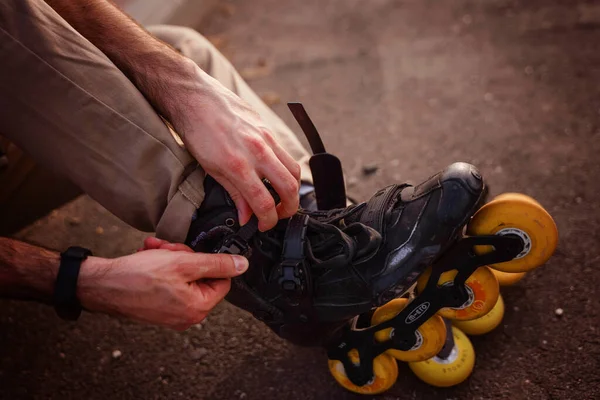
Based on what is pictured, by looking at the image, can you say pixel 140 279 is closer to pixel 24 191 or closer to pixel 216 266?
pixel 216 266

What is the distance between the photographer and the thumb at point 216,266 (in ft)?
3.64

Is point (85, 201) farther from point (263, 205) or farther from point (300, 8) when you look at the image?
point (300, 8)

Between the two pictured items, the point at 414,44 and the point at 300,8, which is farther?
the point at 300,8

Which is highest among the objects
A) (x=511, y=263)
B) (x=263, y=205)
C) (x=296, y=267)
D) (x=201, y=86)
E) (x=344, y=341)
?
(x=201, y=86)

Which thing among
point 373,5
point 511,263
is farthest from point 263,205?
point 373,5

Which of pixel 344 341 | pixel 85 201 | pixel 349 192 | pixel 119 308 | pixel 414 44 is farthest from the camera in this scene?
pixel 414 44

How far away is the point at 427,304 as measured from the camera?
1238 millimetres

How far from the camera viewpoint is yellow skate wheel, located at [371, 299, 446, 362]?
1.27 m

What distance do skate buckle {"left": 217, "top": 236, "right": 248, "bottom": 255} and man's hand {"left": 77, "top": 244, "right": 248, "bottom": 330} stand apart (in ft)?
0.09

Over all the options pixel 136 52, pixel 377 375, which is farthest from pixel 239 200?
pixel 377 375

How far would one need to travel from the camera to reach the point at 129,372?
157 cm

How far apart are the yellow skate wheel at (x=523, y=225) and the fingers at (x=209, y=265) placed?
57 cm

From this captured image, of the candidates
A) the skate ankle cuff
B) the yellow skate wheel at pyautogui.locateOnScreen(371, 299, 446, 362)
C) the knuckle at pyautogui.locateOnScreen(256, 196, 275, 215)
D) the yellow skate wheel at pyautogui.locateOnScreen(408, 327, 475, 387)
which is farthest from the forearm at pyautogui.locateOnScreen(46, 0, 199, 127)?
the yellow skate wheel at pyautogui.locateOnScreen(408, 327, 475, 387)

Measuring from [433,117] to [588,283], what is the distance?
3.38ft
